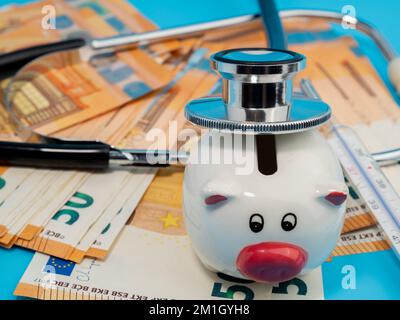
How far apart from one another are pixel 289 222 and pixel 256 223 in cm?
3

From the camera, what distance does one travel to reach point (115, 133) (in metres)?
1.17

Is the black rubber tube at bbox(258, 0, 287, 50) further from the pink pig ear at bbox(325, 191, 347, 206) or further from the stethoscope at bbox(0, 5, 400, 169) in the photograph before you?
the pink pig ear at bbox(325, 191, 347, 206)

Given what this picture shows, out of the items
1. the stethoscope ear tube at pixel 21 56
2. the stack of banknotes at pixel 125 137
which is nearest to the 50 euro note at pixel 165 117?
the stack of banknotes at pixel 125 137

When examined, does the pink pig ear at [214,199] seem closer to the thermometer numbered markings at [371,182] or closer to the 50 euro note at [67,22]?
the thermometer numbered markings at [371,182]

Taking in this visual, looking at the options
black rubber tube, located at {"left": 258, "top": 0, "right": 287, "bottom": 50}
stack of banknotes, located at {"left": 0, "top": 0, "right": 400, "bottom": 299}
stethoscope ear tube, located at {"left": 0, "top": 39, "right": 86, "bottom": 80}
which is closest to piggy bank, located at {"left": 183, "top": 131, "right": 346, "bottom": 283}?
stack of banknotes, located at {"left": 0, "top": 0, "right": 400, "bottom": 299}

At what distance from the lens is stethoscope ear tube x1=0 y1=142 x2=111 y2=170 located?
3.24ft

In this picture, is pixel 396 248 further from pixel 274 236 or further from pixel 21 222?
pixel 21 222

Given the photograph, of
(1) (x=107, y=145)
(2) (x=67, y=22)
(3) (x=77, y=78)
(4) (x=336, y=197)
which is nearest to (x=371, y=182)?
(4) (x=336, y=197)

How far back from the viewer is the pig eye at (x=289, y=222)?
0.65 meters

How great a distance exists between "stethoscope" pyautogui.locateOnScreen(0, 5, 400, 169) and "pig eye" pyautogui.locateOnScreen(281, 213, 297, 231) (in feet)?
1.10

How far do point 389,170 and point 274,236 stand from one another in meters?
0.43

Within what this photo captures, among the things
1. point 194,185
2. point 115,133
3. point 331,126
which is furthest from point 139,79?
point 194,185

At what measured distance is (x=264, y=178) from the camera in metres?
0.66

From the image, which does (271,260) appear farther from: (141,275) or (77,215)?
(77,215)
